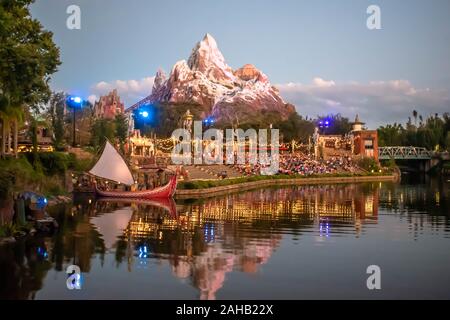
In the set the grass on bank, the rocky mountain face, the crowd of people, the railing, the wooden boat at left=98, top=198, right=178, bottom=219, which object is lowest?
the wooden boat at left=98, top=198, right=178, bottom=219

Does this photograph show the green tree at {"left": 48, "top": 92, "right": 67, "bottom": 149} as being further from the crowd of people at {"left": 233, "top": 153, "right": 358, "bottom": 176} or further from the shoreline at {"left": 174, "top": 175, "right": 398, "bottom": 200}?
the crowd of people at {"left": 233, "top": 153, "right": 358, "bottom": 176}

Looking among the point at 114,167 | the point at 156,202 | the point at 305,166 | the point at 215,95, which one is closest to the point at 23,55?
the point at 156,202

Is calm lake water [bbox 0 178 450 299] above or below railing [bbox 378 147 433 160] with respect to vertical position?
below

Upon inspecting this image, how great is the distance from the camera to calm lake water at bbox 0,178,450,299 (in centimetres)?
1559

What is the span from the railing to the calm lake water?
95524mm

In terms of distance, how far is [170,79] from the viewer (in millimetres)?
184250

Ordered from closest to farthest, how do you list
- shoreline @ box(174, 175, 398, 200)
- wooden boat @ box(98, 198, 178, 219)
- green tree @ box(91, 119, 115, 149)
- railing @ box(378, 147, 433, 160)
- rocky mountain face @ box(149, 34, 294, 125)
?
wooden boat @ box(98, 198, 178, 219) < shoreline @ box(174, 175, 398, 200) < green tree @ box(91, 119, 115, 149) < railing @ box(378, 147, 433, 160) < rocky mountain face @ box(149, 34, 294, 125)

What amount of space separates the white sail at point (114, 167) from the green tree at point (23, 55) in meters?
18.6

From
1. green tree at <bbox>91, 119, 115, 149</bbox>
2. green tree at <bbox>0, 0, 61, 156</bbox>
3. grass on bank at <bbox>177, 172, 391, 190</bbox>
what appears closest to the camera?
green tree at <bbox>0, 0, 61, 156</bbox>

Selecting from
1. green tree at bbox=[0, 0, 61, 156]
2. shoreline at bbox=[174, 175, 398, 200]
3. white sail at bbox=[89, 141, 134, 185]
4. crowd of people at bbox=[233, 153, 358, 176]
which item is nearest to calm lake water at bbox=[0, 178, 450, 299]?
green tree at bbox=[0, 0, 61, 156]

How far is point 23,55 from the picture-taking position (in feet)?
81.0

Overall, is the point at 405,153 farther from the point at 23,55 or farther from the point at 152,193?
the point at 23,55
